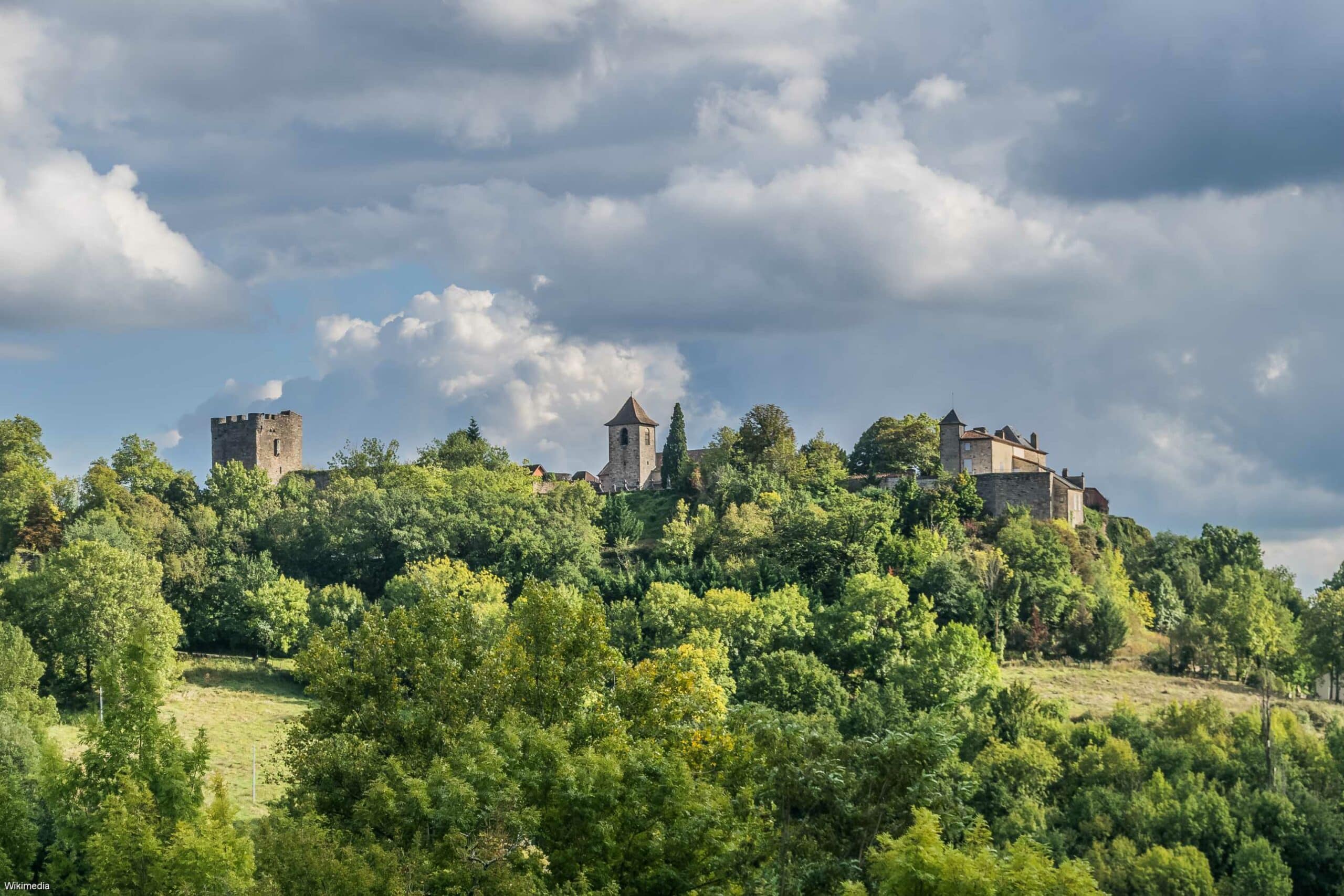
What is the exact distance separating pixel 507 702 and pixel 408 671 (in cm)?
261

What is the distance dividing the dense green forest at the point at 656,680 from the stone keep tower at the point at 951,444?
0.90m

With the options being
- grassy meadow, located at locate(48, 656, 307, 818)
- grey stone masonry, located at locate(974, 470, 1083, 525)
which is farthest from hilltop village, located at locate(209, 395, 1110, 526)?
grassy meadow, located at locate(48, 656, 307, 818)

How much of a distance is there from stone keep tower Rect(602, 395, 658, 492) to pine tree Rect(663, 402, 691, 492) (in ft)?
25.2

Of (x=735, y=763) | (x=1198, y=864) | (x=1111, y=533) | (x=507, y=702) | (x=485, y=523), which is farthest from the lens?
(x=1111, y=533)

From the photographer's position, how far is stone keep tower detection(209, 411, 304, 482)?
3275 inches

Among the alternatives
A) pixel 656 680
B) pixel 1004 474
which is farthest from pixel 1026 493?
pixel 656 680

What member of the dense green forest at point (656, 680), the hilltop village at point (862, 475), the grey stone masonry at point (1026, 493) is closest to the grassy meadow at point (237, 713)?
the dense green forest at point (656, 680)

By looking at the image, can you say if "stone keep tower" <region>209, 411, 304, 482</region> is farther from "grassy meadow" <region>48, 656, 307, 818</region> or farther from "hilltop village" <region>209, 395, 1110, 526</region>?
"grassy meadow" <region>48, 656, 307, 818</region>

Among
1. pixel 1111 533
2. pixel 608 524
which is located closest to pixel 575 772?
pixel 608 524

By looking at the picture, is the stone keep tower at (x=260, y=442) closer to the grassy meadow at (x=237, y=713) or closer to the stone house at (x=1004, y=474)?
the grassy meadow at (x=237, y=713)

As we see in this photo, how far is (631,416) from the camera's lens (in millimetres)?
89188

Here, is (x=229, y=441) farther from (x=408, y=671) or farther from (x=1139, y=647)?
(x=408, y=671)

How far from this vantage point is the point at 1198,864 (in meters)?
38.2

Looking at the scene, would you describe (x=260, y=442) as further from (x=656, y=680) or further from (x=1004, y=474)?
(x=656, y=680)
